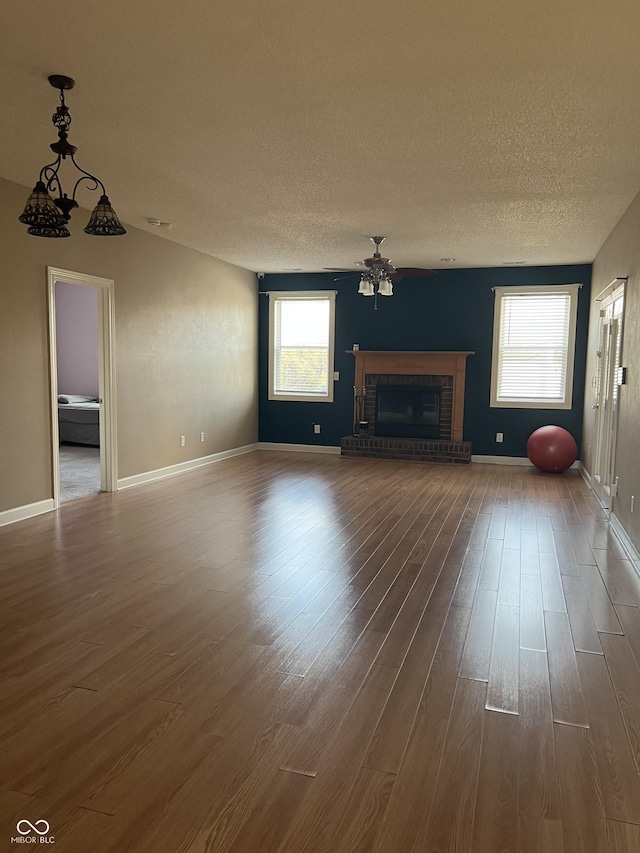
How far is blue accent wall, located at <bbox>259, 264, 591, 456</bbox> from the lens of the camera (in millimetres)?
8406

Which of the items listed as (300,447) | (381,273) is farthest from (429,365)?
(381,273)

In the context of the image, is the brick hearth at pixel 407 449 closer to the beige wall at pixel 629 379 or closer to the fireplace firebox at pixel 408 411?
the fireplace firebox at pixel 408 411

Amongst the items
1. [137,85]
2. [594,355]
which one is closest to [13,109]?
[137,85]

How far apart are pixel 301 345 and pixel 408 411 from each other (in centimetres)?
198

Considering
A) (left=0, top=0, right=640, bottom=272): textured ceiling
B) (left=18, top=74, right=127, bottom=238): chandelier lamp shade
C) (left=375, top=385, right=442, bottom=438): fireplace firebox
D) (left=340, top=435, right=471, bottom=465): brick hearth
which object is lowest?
(left=340, top=435, right=471, bottom=465): brick hearth

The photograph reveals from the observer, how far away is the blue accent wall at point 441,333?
8406 millimetres

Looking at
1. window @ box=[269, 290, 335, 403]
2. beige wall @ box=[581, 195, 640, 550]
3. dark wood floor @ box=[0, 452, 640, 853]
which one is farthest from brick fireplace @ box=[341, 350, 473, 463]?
dark wood floor @ box=[0, 452, 640, 853]

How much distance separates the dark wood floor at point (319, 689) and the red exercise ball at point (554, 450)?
2888mm

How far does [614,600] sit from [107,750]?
2843 mm

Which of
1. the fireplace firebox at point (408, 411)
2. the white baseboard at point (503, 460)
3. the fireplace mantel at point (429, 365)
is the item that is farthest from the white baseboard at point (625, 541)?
the fireplace firebox at point (408, 411)

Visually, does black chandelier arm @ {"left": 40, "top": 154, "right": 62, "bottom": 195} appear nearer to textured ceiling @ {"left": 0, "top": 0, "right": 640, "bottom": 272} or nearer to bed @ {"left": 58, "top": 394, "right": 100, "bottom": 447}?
textured ceiling @ {"left": 0, "top": 0, "right": 640, "bottom": 272}

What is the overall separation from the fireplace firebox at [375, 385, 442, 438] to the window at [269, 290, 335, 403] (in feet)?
2.85

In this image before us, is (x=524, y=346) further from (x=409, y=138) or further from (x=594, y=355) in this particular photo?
(x=409, y=138)

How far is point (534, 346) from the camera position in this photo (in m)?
8.48
